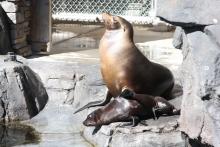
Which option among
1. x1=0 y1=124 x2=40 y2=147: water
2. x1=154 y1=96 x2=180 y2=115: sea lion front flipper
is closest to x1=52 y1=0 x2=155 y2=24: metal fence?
x1=0 y1=124 x2=40 y2=147: water

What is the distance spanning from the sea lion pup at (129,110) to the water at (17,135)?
68 centimetres

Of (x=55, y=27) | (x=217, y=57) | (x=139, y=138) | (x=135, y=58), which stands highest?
(x=217, y=57)

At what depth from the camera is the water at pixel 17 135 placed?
6332mm

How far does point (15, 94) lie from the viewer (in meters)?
7.20

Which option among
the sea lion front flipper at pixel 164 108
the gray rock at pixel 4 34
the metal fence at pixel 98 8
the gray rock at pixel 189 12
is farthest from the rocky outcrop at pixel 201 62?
the metal fence at pixel 98 8

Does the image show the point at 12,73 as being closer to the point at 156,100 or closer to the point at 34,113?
the point at 34,113

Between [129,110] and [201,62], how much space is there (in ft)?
6.82

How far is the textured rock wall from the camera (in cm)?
877

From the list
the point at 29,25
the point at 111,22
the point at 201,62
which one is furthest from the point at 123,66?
the point at 29,25

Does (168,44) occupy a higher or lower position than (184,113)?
lower

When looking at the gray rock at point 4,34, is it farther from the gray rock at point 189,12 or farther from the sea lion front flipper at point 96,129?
the gray rock at point 189,12

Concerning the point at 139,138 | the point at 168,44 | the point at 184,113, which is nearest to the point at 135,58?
the point at 139,138

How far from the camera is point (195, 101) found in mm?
4461

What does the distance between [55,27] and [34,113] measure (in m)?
5.64
